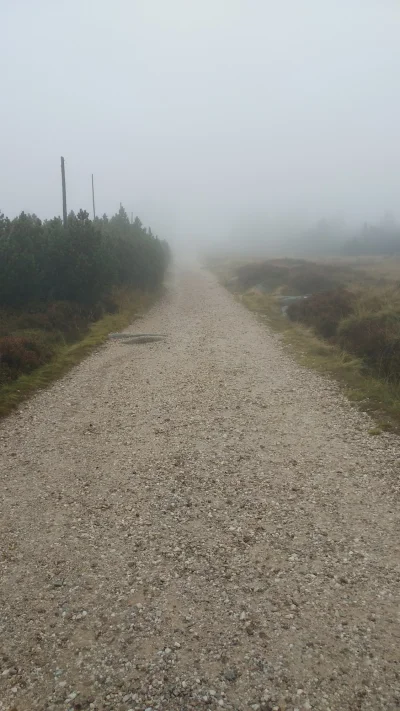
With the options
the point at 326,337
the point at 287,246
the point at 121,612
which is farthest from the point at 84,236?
the point at 287,246

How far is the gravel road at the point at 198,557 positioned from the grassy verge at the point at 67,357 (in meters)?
0.79

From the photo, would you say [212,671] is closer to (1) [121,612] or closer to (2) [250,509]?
(1) [121,612]

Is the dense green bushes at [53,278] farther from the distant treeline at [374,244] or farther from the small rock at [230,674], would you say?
the distant treeline at [374,244]

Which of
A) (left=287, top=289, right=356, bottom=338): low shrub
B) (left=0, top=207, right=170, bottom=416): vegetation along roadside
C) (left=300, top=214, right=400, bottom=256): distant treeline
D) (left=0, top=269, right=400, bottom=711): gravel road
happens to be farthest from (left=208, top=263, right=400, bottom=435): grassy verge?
(left=300, top=214, right=400, bottom=256): distant treeline

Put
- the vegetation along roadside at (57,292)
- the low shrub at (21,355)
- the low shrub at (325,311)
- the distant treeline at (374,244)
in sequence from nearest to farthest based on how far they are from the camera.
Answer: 1. the low shrub at (21,355)
2. the vegetation along roadside at (57,292)
3. the low shrub at (325,311)
4. the distant treeline at (374,244)

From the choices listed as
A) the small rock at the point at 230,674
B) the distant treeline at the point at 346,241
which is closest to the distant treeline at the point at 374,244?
the distant treeline at the point at 346,241

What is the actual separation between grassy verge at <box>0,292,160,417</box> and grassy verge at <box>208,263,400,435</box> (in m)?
7.47

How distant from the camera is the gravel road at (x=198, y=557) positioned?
4250mm

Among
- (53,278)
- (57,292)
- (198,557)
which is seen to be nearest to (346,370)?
(198,557)

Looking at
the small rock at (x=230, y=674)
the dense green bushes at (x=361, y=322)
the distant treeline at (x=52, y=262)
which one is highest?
the distant treeline at (x=52, y=262)

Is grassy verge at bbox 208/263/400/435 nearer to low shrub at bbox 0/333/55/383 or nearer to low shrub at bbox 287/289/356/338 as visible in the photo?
low shrub at bbox 287/289/356/338

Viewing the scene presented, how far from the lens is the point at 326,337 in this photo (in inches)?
779

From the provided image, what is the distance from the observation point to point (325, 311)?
22.5m

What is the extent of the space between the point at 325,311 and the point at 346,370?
8.29 m
